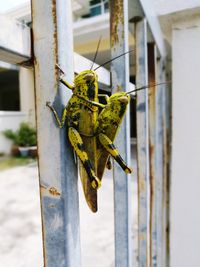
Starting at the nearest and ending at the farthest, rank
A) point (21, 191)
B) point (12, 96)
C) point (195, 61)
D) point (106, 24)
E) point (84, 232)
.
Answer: point (195, 61), point (84, 232), point (21, 191), point (106, 24), point (12, 96)

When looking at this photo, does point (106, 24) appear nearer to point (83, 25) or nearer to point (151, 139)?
point (83, 25)

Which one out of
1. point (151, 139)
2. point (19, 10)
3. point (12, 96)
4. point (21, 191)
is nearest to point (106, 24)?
point (21, 191)

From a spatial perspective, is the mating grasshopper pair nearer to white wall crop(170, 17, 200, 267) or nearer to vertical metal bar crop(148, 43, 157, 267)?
vertical metal bar crop(148, 43, 157, 267)

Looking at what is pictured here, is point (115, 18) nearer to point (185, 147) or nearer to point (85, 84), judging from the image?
point (85, 84)

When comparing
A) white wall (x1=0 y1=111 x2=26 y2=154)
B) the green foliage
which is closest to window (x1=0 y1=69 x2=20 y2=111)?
white wall (x1=0 y1=111 x2=26 y2=154)

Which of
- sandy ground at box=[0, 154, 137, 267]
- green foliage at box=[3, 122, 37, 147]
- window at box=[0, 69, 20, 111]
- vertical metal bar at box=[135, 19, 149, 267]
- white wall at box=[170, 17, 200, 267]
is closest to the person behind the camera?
vertical metal bar at box=[135, 19, 149, 267]

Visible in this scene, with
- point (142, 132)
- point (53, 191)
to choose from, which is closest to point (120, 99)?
point (53, 191)

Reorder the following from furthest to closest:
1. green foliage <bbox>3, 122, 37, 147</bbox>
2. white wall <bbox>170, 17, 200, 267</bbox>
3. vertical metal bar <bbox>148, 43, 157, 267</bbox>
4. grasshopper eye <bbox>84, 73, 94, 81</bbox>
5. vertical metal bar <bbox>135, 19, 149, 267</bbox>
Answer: green foliage <bbox>3, 122, 37, 147</bbox>
white wall <bbox>170, 17, 200, 267</bbox>
vertical metal bar <bbox>148, 43, 157, 267</bbox>
vertical metal bar <bbox>135, 19, 149, 267</bbox>
grasshopper eye <bbox>84, 73, 94, 81</bbox>
